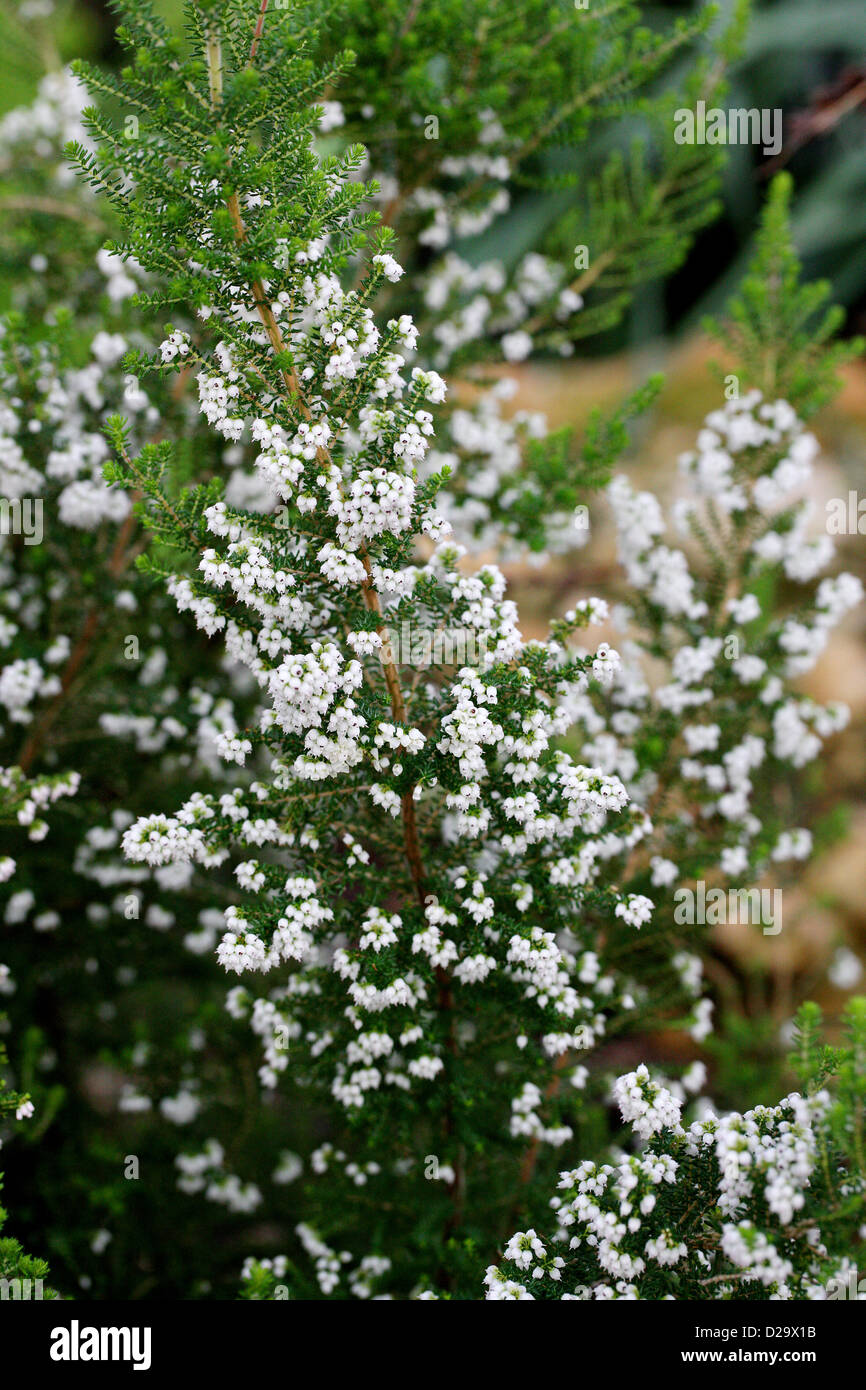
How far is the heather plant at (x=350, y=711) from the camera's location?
208 centimetres

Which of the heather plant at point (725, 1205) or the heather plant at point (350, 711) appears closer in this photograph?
the heather plant at point (725, 1205)

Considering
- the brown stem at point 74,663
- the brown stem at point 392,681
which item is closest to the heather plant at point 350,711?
the brown stem at point 392,681

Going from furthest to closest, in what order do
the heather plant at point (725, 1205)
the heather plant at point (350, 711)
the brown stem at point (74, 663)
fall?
the brown stem at point (74, 663)
the heather plant at point (350, 711)
the heather plant at point (725, 1205)

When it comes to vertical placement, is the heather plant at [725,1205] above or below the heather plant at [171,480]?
below

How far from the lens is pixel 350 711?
205cm

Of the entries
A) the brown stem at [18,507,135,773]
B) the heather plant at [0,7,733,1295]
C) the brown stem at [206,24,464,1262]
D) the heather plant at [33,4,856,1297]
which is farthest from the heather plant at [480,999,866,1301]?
the brown stem at [18,507,135,773]

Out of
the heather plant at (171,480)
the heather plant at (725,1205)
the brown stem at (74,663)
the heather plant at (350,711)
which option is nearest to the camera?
the heather plant at (725,1205)

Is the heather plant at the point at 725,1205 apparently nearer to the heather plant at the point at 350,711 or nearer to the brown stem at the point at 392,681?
the heather plant at the point at 350,711

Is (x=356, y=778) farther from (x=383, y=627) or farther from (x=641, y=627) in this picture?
(x=641, y=627)

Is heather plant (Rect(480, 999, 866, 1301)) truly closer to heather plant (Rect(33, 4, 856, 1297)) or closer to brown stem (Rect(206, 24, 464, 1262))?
heather plant (Rect(33, 4, 856, 1297))

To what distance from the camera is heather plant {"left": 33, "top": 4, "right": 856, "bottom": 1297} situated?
208 cm

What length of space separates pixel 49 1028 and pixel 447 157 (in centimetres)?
338

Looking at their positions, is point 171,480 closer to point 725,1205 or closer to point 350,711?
point 350,711
